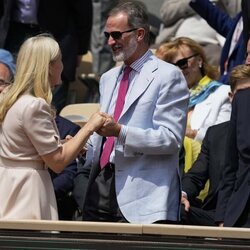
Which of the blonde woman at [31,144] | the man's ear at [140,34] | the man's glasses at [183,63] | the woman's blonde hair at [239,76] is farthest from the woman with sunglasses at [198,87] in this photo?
the blonde woman at [31,144]

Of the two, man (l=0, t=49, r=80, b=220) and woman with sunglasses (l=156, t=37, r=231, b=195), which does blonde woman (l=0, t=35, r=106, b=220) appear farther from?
woman with sunglasses (l=156, t=37, r=231, b=195)

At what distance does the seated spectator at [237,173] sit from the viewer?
600 centimetres

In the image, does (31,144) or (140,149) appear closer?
(31,144)

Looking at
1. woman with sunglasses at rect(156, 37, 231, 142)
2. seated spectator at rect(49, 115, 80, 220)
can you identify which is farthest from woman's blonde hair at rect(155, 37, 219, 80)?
seated spectator at rect(49, 115, 80, 220)

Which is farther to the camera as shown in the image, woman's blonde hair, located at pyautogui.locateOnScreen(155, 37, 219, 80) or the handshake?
woman's blonde hair, located at pyautogui.locateOnScreen(155, 37, 219, 80)

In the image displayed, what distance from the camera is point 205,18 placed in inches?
366

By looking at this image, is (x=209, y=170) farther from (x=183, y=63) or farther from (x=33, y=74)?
(x=33, y=74)

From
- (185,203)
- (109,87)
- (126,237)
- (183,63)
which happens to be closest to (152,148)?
(109,87)

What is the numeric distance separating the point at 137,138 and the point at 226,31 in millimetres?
3757

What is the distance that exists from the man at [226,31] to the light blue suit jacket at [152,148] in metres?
2.71

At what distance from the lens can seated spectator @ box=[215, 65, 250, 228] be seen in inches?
236

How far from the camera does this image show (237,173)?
6.11 m

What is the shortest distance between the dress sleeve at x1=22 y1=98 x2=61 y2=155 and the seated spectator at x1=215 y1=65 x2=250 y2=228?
107 centimetres

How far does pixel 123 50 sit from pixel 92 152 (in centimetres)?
60
